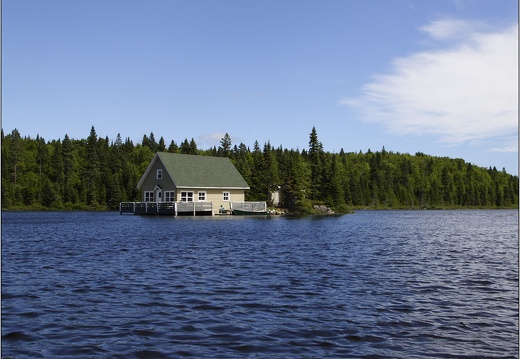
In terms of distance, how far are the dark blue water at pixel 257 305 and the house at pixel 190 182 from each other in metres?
43.4

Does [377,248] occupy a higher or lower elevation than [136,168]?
lower

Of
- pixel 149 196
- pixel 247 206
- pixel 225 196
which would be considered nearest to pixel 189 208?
pixel 225 196

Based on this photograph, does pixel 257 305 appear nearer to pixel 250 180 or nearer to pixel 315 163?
pixel 250 180

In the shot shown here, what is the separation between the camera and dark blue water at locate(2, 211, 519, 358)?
9.98m

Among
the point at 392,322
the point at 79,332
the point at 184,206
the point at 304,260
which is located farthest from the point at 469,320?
the point at 184,206

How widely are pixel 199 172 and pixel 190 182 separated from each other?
11.7 feet

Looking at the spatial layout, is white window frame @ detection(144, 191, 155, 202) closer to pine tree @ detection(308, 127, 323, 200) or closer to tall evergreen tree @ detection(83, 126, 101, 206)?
pine tree @ detection(308, 127, 323, 200)

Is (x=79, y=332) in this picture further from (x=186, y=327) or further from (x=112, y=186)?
(x=112, y=186)

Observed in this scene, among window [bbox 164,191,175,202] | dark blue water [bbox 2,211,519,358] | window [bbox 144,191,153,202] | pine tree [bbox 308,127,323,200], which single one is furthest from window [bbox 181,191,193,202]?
dark blue water [bbox 2,211,519,358]

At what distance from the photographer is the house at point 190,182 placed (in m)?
68.8

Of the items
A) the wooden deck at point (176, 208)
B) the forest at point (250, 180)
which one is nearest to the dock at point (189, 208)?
the wooden deck at point (176, 208)

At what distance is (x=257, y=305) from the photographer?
13453 mm

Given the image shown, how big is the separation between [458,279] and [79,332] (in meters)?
12.7

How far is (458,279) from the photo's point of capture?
59.0 feet
